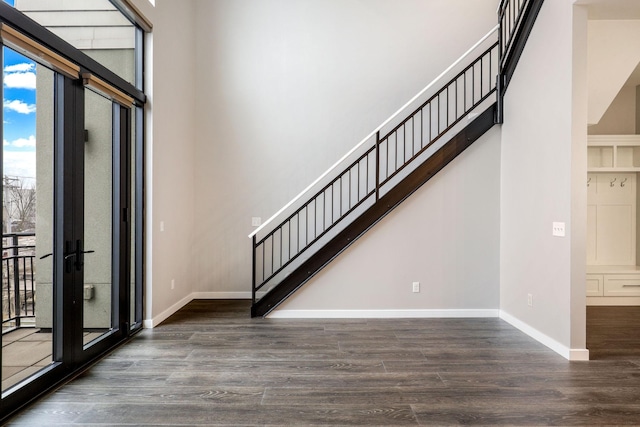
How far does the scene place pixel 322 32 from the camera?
593 cm

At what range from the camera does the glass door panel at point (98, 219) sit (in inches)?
138

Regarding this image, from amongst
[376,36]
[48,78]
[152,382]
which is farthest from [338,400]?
[376,36]

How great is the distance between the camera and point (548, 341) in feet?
12.7

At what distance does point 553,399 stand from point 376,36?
5.20 metres

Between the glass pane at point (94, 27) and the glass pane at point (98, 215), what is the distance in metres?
0.44

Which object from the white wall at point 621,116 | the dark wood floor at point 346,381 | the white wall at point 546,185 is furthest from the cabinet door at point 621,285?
the white wall at point 621,116

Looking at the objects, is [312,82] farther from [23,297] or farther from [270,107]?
[23,297]

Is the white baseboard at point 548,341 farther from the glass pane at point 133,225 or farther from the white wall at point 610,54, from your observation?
the glass pane at point 133,225

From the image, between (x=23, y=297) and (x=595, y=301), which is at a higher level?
(x=23, y=297)

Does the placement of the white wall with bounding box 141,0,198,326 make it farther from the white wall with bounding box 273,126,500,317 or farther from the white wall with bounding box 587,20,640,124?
the white wall with bounding box 587,20,640,124

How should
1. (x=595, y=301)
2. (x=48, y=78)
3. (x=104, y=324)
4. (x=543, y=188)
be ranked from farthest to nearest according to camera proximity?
(x=595, y=301) < (x=543, y=188) < (x=104, y=324) < (x=48, y=78)

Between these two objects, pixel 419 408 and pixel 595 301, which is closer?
pixel 419 408

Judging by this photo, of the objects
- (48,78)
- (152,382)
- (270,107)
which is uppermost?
(270,107)

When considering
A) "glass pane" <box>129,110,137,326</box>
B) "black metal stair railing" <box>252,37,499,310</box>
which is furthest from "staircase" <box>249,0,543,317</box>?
"glass pane" <box>129,110,137,326</box>
